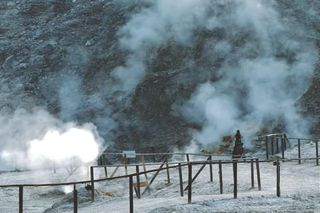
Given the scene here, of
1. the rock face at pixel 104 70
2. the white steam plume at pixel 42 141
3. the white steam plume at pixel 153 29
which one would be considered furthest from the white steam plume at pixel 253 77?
the white steam plume at pixel 42 141

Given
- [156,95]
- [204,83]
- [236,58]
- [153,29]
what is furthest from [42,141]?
[236,58]

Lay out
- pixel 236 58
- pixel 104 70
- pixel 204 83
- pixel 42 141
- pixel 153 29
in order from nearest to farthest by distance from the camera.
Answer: pixel 42 141 < pixel 204 83 < pixel 236 58 < pixel 104 70 < pixel 153 29

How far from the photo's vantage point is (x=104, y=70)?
28.7 metres

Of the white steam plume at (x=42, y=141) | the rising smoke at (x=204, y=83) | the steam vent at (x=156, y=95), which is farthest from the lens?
the rising smoke at (x=204, y=83)

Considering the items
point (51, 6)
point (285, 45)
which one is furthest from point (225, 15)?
point (51, 6)

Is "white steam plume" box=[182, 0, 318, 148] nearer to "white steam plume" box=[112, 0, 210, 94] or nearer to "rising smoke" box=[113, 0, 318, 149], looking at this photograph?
"rising smoke" box=[113, 0, 318, 149]

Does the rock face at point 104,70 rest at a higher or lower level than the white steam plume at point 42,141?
higher

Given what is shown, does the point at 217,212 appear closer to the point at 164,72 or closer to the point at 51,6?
the point at 164,72

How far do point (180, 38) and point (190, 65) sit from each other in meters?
2.52

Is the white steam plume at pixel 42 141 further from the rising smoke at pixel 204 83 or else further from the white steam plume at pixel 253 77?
the white steam plume at pixel 253 77

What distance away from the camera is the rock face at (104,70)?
24.3 metres

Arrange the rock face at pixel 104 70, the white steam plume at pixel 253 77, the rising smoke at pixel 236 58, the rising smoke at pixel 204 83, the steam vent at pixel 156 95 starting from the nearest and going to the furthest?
the steam vent at pixel 156 95 → the white steam plume at pixel 253 77 → the rising smoke at pixel 236 58 → the rising smoke at pixel 204 83 → the rock face at pixel 104 70

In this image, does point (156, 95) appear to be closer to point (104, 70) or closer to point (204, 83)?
point (204, 83)

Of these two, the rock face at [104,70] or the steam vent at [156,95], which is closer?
the steam vent at [156,95]
